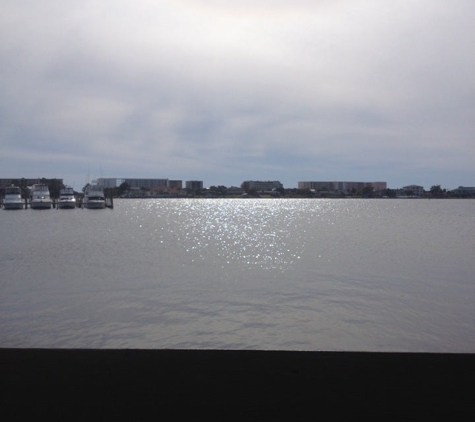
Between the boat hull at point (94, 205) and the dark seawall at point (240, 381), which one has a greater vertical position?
the dark seawall at point (240, 381)

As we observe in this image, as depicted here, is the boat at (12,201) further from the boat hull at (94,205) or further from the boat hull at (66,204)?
the boat hull at (94,205)

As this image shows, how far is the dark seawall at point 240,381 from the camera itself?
11.4 feet

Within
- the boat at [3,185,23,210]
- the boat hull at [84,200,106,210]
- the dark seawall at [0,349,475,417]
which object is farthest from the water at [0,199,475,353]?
the boat hull at [84,200,106,210]

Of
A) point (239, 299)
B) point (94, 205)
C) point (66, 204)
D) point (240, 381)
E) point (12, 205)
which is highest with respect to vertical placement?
point (240, 381)

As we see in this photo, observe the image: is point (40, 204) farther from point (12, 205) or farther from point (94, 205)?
point (94, 205)

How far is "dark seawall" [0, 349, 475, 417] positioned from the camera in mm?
3461

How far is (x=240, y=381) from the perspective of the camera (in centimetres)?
353

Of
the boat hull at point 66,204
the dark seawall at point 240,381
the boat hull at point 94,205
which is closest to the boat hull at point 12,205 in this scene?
the boat hull at point 66,204

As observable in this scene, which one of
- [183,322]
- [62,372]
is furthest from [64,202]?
[62,372]

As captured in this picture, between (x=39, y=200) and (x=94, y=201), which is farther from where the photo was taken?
(x=94, y=201)

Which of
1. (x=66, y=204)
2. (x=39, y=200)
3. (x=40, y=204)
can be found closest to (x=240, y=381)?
(x=39, y=200)

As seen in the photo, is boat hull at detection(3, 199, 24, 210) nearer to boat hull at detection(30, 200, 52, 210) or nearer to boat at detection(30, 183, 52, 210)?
boat at detection(30, 183, 52, 210)

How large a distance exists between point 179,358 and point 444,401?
1898 mm

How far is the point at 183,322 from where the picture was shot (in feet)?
49.5
